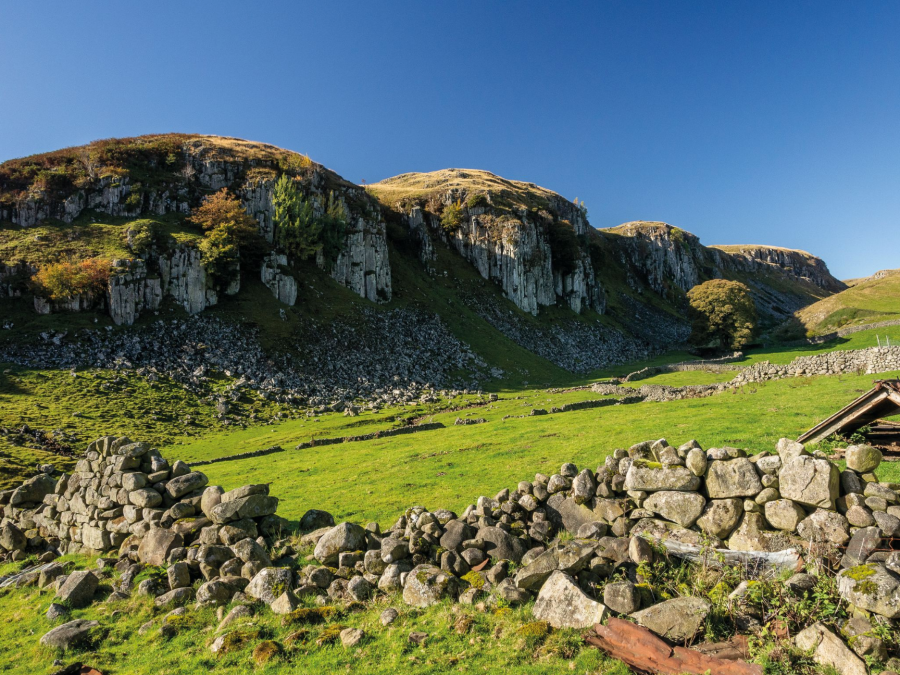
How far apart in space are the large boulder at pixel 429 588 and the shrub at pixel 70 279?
61436mm

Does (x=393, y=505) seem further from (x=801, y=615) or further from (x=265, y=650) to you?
(x=801, y=615)

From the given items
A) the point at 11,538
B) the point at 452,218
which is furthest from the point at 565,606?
the point at 452,218

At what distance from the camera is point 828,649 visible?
22.6 feet

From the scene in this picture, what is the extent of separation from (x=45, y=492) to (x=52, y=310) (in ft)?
144

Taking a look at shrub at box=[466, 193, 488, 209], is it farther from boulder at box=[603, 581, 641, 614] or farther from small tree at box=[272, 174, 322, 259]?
boulder at box=[603, 581, 641, 614]

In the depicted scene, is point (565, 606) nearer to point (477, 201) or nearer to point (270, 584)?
point (270, 584)

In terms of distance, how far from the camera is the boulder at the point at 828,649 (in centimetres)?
661

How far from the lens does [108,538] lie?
1557cm

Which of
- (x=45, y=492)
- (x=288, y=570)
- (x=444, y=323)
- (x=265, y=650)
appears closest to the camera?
(x=265, y=650)

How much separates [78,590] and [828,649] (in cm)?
1649

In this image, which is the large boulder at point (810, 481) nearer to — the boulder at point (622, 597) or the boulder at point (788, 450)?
the boulder at point (788, 450)

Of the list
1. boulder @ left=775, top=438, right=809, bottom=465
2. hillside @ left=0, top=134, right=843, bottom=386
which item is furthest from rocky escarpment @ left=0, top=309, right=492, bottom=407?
boulder @ left=775, top=438, right=809, bottom=465

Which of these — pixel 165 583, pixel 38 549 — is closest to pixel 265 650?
pixel 165 583

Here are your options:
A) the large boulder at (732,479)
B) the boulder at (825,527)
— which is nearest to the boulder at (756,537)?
the boulder at (825,527)
